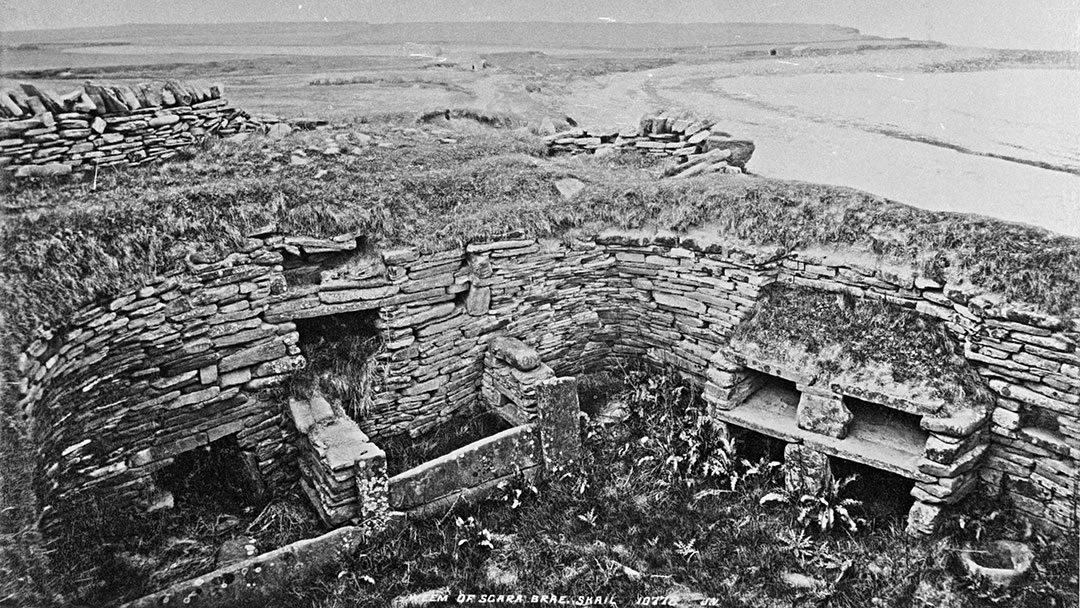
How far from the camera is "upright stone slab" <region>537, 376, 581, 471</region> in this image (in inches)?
263

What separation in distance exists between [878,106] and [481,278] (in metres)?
4.53

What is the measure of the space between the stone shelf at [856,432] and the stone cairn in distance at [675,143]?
2880 millimetres

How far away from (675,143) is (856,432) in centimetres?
412

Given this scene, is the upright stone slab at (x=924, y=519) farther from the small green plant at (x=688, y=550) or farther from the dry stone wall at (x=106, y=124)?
the dry stone wall at (x=106, y=124)

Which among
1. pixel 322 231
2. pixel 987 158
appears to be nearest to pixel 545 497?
pixel 322 231

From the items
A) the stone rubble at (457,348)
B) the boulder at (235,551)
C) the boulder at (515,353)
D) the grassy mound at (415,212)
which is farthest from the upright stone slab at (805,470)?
the boulder at (235,551)

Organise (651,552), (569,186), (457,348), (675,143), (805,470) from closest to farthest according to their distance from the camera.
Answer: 1. (651,552)
2. (805,470)
3. (457,348)
4. (569,186)
5. (675,143)

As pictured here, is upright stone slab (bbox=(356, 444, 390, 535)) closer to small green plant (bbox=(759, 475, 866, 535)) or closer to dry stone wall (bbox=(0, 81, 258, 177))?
small green plant (bbox=(759, 475, 866, 535))

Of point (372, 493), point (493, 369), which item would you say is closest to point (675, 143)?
point (493, 369)

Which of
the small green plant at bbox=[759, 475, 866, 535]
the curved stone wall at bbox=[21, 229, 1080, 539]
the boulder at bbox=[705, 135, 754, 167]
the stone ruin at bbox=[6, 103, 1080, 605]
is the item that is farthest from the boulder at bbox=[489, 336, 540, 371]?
the boulder at bbox=[705, 135, 754, 167]

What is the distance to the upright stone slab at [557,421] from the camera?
669 centimetres

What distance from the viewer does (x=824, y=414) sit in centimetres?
655

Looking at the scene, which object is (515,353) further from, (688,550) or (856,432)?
(856,432)

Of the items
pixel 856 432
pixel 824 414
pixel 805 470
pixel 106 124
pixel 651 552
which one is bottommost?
pixel 651 552
